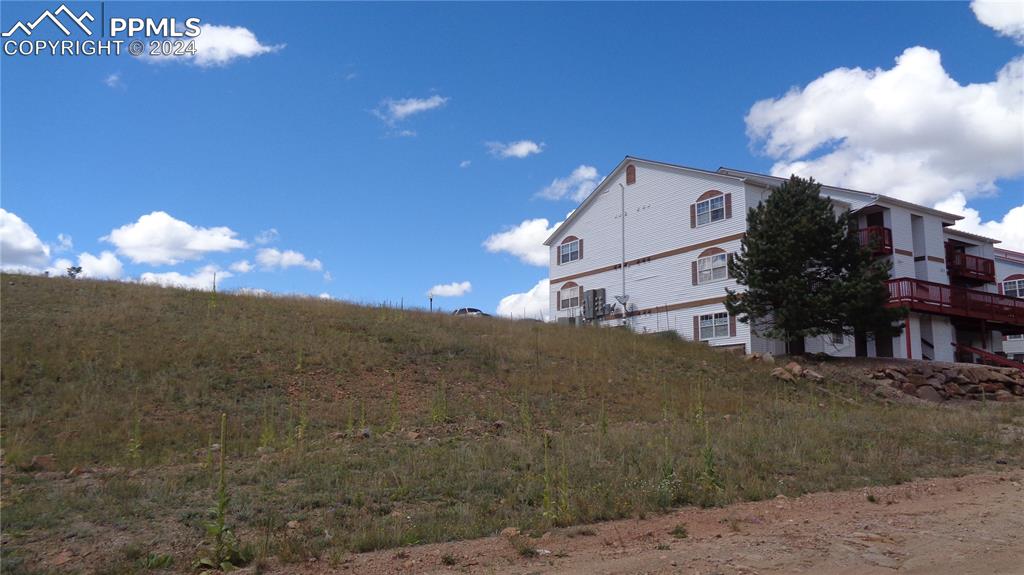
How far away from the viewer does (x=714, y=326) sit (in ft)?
103

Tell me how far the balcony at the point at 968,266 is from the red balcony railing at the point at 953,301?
11.1ft

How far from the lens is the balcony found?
126 ft

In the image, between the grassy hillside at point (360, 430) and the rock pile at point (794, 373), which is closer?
the grassy hillside at point (360, 430)

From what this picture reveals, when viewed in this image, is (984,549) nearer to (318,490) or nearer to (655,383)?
(318,490)

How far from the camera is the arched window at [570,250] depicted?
130 feet

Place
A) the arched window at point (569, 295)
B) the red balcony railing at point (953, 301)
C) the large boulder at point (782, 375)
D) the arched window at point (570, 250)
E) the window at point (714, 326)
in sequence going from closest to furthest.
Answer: the large boulder at point (782, 375) < the window at point (714, 326) < the red balcony railing at point (953, 301) < the arched window at point (569, 295) < the arched window at point (570, 250)

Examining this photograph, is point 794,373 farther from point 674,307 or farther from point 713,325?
point 674,307

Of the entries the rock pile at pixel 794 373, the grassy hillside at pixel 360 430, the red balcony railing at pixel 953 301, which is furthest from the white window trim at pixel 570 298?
the rock pile at pixel 794 373

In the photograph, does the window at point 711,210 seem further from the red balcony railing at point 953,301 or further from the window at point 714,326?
the red balcony railing at point 953,301

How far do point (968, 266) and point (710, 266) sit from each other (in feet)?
59.6

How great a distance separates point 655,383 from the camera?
2045cm

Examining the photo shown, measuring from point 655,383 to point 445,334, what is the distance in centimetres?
712

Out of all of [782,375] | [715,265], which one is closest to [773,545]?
[782,375]

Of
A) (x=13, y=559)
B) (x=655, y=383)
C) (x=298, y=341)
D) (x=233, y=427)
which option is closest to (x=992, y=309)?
(x=655, y=383)
